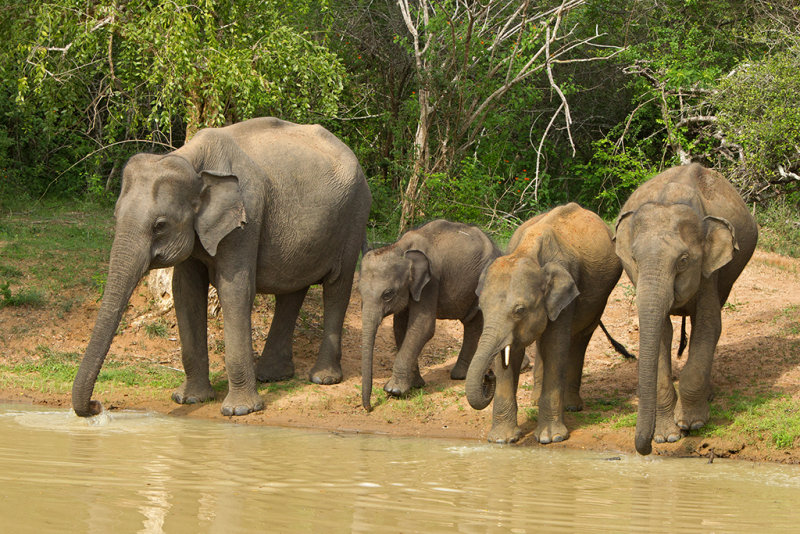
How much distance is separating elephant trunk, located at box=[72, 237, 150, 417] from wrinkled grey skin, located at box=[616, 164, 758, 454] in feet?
12.6

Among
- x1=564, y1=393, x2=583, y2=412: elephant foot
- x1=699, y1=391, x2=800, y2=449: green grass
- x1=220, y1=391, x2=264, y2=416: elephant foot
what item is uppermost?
x1=699, y1=391, x2=800, y2=449: green grass

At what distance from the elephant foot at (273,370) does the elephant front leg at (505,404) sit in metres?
2.71

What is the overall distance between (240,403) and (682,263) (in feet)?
13.1

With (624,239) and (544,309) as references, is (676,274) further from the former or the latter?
(544,309)

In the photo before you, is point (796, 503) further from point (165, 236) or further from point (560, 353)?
point (165, 236)

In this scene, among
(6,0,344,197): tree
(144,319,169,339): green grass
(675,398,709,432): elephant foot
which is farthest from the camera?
(144,319,169,339): green grass

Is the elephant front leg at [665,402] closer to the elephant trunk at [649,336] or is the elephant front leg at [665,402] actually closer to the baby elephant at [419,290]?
the elephant trunk at [649,336]

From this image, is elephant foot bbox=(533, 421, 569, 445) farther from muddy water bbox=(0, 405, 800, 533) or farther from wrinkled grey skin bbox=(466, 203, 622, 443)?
muddy water bbox=(0, 405, 800, 533)

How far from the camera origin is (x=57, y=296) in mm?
12219

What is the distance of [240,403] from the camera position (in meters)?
9.42

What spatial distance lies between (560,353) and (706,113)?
11498 millimetres

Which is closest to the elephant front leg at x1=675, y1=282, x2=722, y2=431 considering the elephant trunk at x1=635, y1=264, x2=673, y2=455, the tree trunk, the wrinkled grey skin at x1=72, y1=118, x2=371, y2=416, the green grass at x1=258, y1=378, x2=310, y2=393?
the elephant trunk at x1=635, y1=264, x2=673, y2=455

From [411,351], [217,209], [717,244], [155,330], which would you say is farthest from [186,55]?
[717,244]

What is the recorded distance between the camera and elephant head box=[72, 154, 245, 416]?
8.30m
